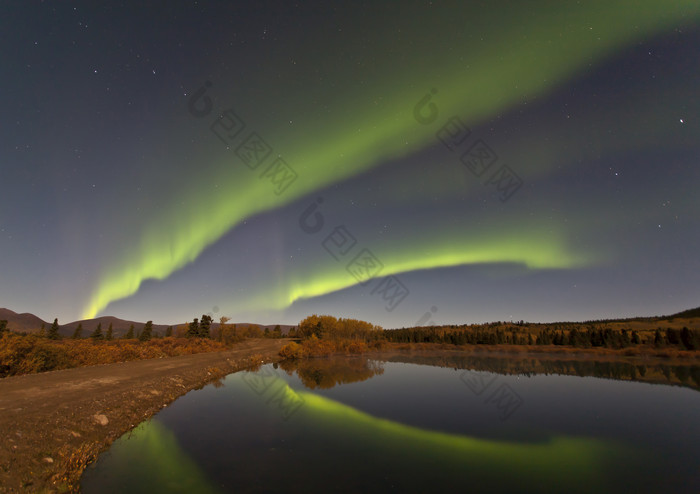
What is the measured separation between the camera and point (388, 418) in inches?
877

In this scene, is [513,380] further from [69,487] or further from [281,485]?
[69,487]

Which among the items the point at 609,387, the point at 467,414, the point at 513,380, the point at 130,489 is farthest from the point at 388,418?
the point at 609,387

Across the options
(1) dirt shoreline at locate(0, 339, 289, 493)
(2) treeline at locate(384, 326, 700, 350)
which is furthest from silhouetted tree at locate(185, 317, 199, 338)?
(2) treeline at locate(384, 326, 700, 350)

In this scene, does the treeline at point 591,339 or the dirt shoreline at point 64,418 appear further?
the treeline at point 591,339

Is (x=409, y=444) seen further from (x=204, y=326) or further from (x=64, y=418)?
(x=204, y=326)

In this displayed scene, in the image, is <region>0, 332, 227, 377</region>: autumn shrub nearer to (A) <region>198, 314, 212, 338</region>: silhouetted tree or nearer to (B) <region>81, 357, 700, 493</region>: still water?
(B) <region>81, 357, 700, 493</region>: still water

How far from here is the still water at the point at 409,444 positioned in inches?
472

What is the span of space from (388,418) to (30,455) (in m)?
19.5

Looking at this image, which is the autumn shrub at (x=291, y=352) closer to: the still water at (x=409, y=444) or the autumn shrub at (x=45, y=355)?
the autumn shrub at (x=45, y=355)

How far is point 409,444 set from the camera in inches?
650

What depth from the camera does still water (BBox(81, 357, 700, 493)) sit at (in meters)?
12.0

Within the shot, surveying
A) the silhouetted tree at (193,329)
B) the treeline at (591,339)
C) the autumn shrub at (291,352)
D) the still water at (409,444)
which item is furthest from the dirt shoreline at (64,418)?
the treeline at (591,339)

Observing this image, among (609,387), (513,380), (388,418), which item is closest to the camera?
(388,418)

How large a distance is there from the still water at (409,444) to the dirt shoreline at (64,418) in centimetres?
101
